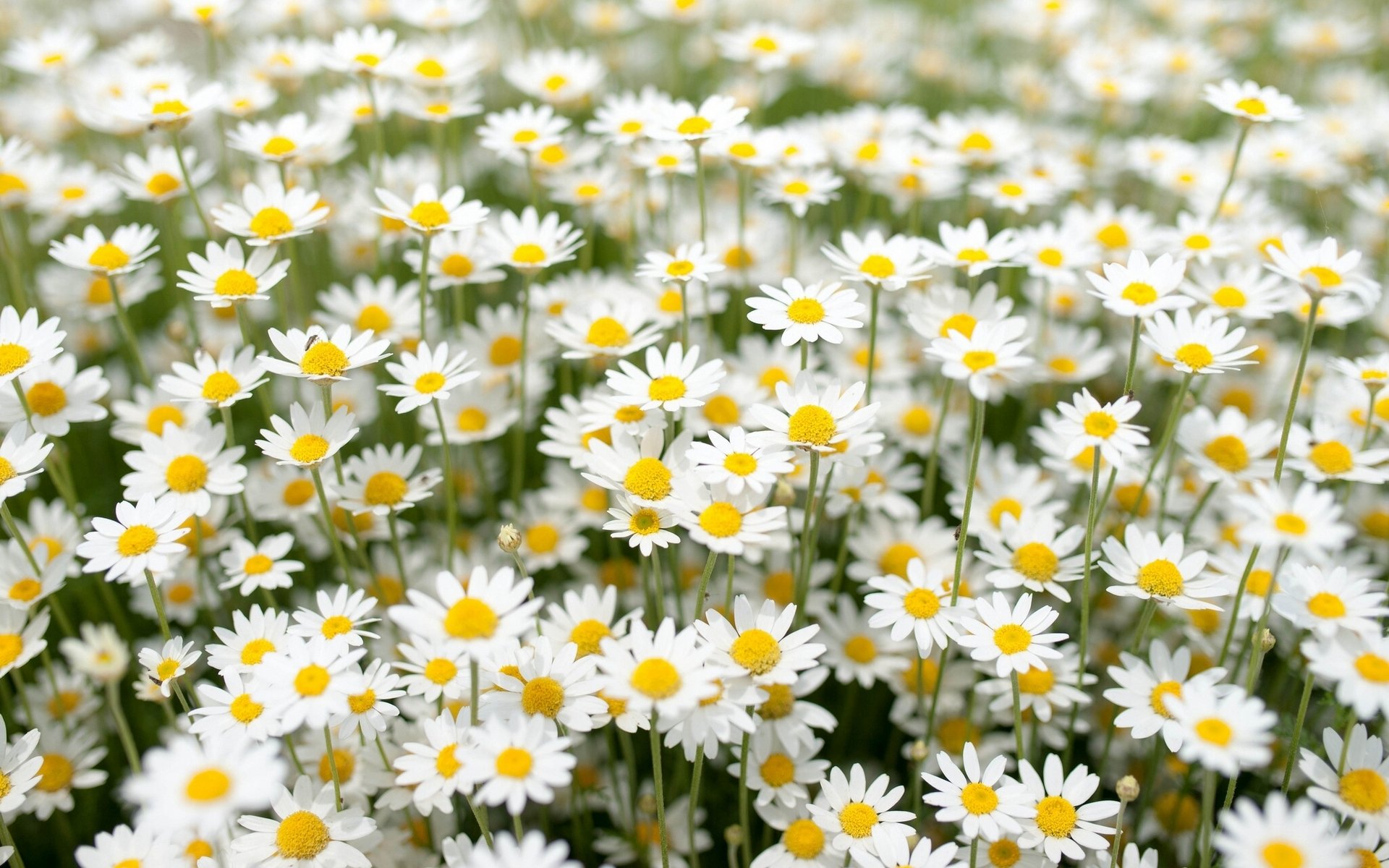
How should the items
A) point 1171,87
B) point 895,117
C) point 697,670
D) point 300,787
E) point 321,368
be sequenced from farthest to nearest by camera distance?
point 1171,87 < point 895,117 < point 321,368 < point 300,787 < point 697,670

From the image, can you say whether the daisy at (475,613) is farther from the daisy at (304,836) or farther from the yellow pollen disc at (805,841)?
the yellow pollen disc at (805,841)

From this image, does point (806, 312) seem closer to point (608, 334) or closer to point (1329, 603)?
point (608, 334)

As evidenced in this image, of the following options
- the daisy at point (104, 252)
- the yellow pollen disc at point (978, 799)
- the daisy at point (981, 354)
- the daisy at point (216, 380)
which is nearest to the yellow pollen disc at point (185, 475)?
the daisy at point (216, 380)

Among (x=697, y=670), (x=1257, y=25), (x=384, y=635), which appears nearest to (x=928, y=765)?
(x=697, y=670)

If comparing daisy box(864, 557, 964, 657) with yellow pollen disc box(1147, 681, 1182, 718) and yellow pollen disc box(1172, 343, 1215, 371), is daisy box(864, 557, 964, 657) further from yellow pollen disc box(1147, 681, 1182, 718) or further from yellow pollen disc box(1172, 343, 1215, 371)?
yellow pollen disc box(1172, 343, 1215, 371)

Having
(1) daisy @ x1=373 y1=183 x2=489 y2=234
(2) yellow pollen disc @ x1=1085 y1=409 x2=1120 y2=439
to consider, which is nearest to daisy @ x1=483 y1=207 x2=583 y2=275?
(1) daisy @ x1=373 y1=183 x2=489 y2=234

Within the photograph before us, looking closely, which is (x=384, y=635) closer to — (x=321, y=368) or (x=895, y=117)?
(x=321, y=368)

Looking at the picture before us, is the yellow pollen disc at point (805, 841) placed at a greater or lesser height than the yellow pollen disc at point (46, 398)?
lesser

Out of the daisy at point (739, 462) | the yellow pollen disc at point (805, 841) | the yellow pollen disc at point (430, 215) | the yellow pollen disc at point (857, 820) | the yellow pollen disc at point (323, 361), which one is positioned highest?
the yellow pollen disc at point (430, 215)
